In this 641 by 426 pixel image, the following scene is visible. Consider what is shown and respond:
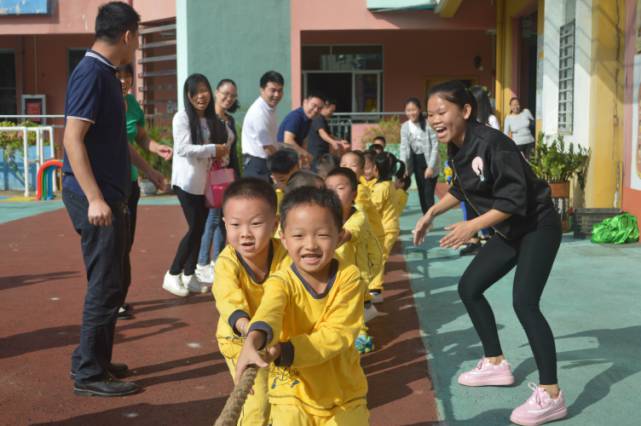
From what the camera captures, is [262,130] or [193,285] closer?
[193,285]

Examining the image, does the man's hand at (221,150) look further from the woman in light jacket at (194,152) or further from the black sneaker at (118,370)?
the black sneaker at (118,370)

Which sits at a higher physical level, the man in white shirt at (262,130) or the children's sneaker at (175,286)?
the man in white shirt at (262,130)

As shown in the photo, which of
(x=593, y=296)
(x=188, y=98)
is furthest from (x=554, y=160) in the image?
(x=188, y=98)

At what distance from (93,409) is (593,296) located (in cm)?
430

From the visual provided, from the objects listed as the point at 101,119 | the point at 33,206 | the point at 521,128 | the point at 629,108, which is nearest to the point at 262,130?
the point at 101,119

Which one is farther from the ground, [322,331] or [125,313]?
[322,331]

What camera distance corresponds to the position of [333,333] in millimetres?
2879

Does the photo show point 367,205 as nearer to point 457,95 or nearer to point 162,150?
point 162,150

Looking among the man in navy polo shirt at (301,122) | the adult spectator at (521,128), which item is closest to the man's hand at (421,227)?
the man in navy polo shirt at (301,122)

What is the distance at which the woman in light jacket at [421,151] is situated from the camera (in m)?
10.7

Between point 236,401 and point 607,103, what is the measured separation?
9.62 metres

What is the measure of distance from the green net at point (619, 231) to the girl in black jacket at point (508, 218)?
5.65m

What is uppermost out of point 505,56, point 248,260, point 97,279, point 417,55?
point 417,55

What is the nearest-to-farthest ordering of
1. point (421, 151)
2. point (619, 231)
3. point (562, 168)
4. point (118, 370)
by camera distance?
1. point (118, 370)
2. point (619, 231)
3. point (562, 168)
4. point (421, 151)
